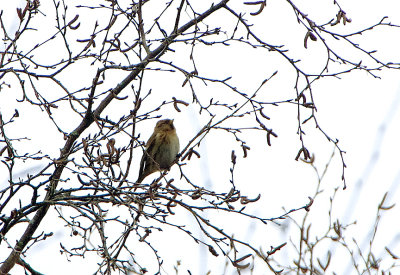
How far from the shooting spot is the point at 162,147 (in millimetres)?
6984

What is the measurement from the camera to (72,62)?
412 cm

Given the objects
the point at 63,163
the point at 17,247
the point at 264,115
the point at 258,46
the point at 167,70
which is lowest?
the point at 17,247

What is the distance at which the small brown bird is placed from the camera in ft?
22.8

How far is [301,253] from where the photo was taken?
4590mm

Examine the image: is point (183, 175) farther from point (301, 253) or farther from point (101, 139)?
point (301, 253)

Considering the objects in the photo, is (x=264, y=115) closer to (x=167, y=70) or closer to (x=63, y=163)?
(x=167, y=70)

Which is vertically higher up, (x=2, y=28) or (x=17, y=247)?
(x=2, y=28)

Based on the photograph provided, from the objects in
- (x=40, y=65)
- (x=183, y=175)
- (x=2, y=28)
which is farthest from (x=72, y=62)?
(x=183, y=175)

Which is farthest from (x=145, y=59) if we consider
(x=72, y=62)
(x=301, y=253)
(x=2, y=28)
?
(x=301, y=253)

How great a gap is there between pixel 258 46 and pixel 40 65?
5.31 ft

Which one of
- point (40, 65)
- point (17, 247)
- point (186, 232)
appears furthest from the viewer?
point (40, 65)

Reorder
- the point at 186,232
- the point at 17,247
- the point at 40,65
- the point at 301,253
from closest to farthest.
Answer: the point at 186,232 → the point at 17,247 → the point at 40,65 → the point at 301,253

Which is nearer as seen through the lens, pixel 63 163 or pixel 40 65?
pixel 63 163

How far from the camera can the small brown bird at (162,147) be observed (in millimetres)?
6945
